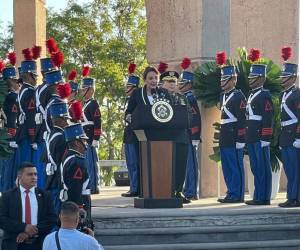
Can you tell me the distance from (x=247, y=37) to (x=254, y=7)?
525 mm

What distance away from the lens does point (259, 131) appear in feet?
50.1

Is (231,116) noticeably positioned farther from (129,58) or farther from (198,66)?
(129,58)

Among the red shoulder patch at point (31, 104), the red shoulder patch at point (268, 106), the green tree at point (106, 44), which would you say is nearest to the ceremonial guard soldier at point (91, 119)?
the red shoulder patch at point (31, 104)

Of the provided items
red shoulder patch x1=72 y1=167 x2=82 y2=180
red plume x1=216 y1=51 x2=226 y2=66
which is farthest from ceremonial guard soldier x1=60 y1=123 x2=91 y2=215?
red plume x1=216 y1=51 x2=226 y2=66

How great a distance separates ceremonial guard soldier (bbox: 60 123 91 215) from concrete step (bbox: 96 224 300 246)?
142 cm

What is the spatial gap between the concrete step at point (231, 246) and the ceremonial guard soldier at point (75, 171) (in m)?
1.37

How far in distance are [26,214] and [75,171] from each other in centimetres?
67

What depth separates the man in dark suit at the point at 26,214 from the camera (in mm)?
11055

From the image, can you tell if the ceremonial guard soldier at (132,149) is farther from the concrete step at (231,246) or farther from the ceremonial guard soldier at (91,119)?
the concrete step at (231,246)

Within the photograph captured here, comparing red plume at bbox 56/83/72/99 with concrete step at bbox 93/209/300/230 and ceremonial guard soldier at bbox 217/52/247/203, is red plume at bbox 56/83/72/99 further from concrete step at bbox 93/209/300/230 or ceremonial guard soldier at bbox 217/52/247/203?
ceremonial guard soldier at bbox 217/52/247/203

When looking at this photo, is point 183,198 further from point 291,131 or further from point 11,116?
point 11,116

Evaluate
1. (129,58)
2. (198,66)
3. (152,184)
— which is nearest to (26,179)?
(152,184)

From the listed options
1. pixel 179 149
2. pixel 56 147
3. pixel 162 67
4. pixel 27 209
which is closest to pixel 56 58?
pixel 56 147

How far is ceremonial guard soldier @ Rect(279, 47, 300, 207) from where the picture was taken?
15.0 metres
